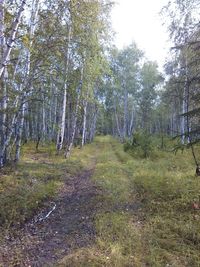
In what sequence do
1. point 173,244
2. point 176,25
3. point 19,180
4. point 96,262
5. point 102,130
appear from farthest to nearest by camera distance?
point 102,130, point 176,25, point 19,180, point 173,244, point 96,262

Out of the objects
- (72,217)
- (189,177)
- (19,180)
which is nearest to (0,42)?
(19,180)

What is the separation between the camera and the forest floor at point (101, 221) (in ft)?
18.3

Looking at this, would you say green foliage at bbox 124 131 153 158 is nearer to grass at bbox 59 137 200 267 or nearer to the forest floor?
the forest floor

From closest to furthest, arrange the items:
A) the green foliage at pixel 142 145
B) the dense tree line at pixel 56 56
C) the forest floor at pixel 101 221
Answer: the forest floor at pixel 101 221 → the dense tree line at pixel 56 56 → the green foliage at pixel 142 145

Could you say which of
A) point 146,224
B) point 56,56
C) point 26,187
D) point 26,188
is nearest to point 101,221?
point 146,224

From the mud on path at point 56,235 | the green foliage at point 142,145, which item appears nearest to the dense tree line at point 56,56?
the green foliage at point 142,145

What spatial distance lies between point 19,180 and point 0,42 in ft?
17.2

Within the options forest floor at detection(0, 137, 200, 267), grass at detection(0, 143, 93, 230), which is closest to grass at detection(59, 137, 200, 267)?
forest floor at detection(0, 137, 200, 267)

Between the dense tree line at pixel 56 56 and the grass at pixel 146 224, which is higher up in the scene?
the dense tree line at pixel 56 56

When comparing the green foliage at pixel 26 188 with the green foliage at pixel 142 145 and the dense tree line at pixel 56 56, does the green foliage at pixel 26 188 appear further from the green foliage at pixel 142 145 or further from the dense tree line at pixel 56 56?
the green foliage at pixel 142 145

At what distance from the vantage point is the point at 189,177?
11.0 metres

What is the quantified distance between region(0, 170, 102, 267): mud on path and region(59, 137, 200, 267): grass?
294mm

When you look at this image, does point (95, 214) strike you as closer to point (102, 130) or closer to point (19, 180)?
point (19, 180)

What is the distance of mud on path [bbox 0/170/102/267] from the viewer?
559 centimetres
